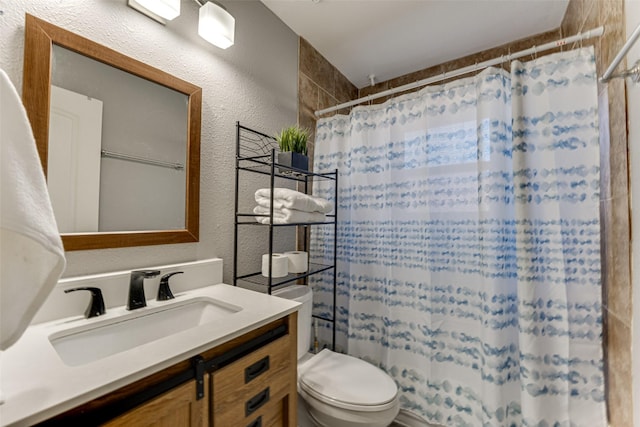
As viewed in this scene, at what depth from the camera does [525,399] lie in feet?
3.96

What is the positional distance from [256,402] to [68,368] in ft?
1.63

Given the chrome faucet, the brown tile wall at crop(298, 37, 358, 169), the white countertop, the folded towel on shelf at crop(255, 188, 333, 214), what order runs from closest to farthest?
the white countertop
the chrome faucet
the folded towel on shelf at crop(255, 188, 333, 214)
the brown tile wall at crop(298, 37, 358, 169)

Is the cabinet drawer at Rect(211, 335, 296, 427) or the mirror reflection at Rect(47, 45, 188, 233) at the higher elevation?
the mirror reflection at Rect(47, 45, 188, 233)

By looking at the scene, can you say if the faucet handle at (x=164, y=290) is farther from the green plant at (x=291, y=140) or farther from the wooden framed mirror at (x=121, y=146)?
the green plant at (x=291, y=140)

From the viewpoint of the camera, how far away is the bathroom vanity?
517mm

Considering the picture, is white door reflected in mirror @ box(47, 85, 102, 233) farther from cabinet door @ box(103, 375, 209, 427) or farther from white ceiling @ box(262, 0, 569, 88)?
white ceiling @ box(262, 0, 569, 88)

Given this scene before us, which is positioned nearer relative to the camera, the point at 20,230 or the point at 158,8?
the point at 20,230

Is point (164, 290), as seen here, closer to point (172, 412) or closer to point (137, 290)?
point (137, 290)

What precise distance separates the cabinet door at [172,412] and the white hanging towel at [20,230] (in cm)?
27

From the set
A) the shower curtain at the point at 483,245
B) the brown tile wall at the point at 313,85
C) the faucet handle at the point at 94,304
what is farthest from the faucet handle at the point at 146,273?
the brown tile wall at the point at 313,85

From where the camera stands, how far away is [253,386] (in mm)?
822

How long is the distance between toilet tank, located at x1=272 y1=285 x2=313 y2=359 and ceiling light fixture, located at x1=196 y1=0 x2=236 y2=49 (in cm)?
127

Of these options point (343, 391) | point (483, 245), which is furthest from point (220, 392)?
point (483, 245)

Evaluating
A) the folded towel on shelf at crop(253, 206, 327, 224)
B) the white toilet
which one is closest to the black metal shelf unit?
the folded towel on shelf at crop(253, 206, 327, 224)
